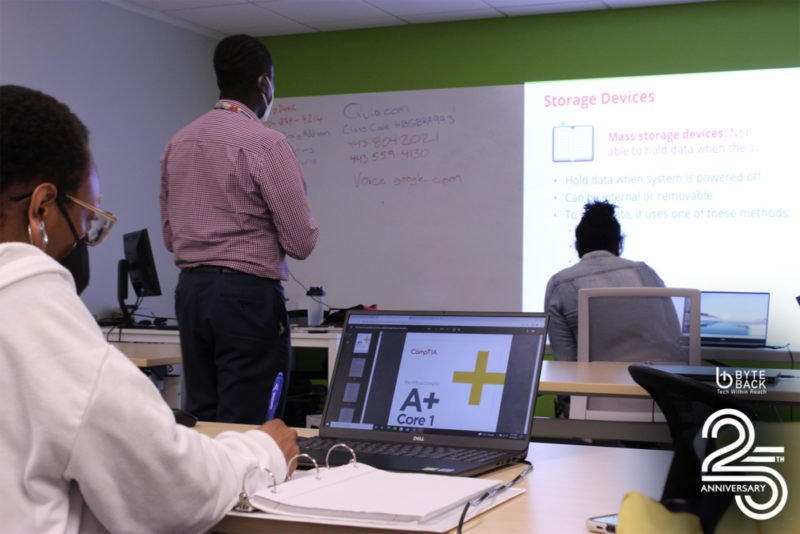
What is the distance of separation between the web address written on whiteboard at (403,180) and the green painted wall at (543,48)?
59cm

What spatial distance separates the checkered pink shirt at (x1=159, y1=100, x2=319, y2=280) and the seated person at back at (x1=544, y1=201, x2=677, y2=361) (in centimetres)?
120

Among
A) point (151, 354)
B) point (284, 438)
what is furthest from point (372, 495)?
point (151, 354)

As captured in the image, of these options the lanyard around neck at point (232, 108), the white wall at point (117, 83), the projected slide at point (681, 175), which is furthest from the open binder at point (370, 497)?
the projected slide at point (681, 175)

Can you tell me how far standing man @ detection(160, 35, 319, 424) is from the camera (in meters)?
2.30

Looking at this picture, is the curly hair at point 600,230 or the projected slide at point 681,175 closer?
the curly hair at point 600,230

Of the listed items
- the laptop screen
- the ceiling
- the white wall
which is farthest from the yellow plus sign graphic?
the ceiling

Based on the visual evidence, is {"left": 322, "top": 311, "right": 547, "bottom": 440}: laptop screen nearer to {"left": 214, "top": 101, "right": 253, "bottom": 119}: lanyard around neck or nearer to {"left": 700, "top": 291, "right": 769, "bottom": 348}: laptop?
{"left": 214, "top": 101, "right": 253, "bottom": 119}: lanyard around neck

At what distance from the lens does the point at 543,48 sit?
5199 millimetres

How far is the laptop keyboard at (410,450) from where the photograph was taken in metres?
1.19

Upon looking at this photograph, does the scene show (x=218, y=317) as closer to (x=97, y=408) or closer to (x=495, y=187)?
(x=97, y=408)

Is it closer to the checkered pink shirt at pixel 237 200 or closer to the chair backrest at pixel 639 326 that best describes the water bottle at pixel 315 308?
the chair backrest at pixel 639 326

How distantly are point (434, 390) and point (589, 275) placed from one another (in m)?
2.01

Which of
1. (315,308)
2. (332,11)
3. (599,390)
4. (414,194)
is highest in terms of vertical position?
(332,11)

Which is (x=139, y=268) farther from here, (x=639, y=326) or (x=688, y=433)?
(x=688, y=433)
